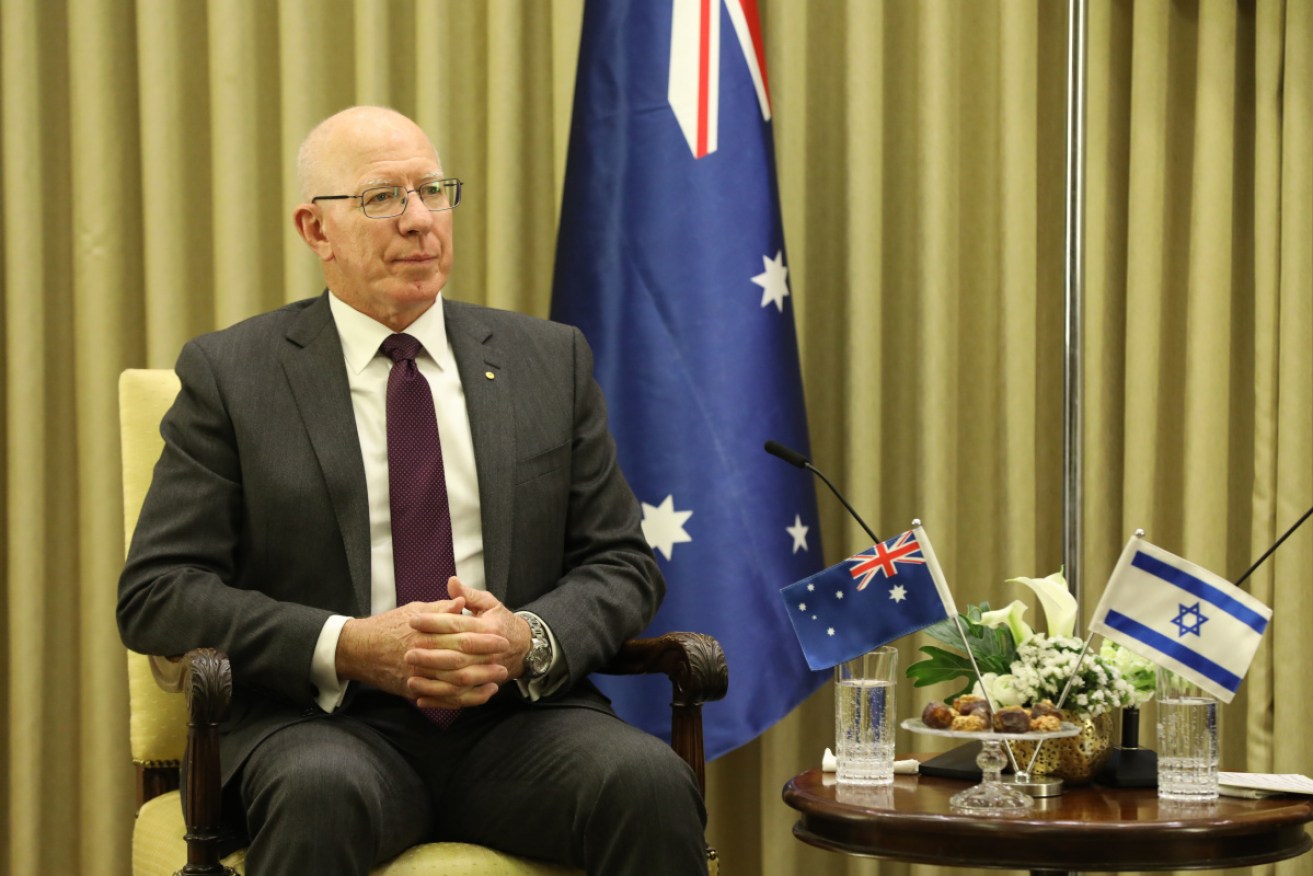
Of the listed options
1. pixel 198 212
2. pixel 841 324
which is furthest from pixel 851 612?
pixel 198 212

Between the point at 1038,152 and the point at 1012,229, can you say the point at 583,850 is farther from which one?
the point at 1038,152

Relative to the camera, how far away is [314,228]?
A: 2738 millimetres

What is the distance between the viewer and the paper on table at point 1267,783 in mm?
2252

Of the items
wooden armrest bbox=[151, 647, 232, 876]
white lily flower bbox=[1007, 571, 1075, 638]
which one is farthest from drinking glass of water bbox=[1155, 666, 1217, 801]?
wooden armrest bbox=[151, 647, 232, 876]

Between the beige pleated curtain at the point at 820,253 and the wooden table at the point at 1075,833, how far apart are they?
4.61 feet

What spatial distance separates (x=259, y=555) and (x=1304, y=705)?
228 cm

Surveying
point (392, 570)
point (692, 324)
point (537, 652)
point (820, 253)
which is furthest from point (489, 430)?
point (820, 253)

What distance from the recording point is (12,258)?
11.7ft

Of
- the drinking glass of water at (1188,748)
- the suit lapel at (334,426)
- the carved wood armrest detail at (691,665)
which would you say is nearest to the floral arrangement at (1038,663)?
the drinking glass of water at (1188,748)

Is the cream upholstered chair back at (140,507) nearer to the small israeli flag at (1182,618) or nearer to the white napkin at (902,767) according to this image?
the white napkin at (902,767)

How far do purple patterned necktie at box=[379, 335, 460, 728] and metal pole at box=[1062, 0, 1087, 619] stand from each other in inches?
52.5

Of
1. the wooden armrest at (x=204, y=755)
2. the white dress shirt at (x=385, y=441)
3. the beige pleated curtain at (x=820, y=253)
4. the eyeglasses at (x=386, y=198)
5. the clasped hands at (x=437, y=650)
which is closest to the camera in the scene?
the wooden armrest at (x=204, y=755)

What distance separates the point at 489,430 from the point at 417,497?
0.56 feet

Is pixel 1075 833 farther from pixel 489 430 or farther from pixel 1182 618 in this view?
pixel 489 430
